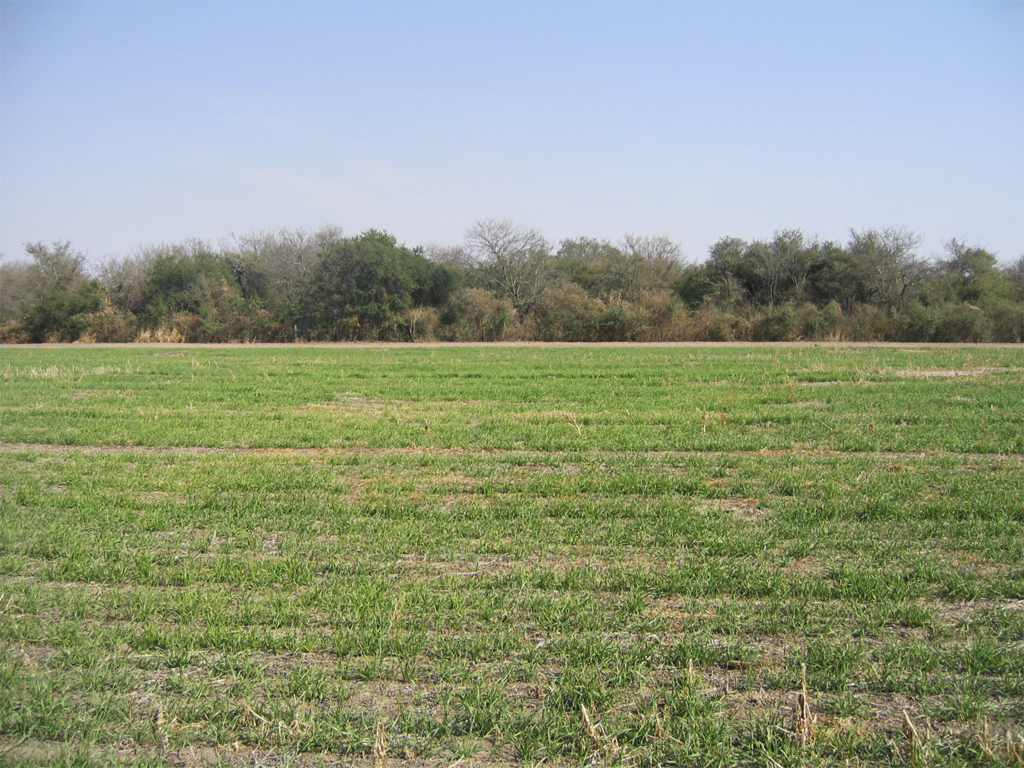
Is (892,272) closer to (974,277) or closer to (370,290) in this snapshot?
(974,277)

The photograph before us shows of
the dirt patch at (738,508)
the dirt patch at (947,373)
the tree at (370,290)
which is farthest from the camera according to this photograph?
the tree at (370,290)

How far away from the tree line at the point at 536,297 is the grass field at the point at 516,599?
42.4 meters

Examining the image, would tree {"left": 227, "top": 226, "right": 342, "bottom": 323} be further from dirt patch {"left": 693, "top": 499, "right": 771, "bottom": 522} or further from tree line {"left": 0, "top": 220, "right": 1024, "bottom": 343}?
dirt patch {"left": 693, "top": 499, "right": 771, "bottom": 522}

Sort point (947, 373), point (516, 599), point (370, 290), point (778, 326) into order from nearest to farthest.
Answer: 1. point (516, 599)
2. point (947, 373)
3. point (778, 326)
4. point (370, 290)

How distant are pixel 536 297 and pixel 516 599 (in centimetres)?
5359

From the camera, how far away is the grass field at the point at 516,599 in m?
3.65

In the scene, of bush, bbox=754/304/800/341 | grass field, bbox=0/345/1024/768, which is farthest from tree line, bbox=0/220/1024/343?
grass field, bbox=0/345/1024/768

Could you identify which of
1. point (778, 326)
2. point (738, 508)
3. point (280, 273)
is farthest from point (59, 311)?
point (738, 508)

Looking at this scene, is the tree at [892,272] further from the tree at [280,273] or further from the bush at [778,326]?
the tree at [280,273]

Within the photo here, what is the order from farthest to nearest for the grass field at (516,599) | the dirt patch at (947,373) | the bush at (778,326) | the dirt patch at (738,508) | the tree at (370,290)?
the tree at (370,290)
the bush at (778,326)
the dirt patch at (947,373)
the dirt patch at (738,508)
the grass field at (516,599)

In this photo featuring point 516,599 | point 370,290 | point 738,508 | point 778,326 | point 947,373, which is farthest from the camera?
point 370,290

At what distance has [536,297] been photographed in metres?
58.0

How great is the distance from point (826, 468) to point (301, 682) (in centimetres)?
732

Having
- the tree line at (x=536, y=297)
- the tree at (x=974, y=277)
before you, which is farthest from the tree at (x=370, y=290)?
the tree at (x=974, y=277)
